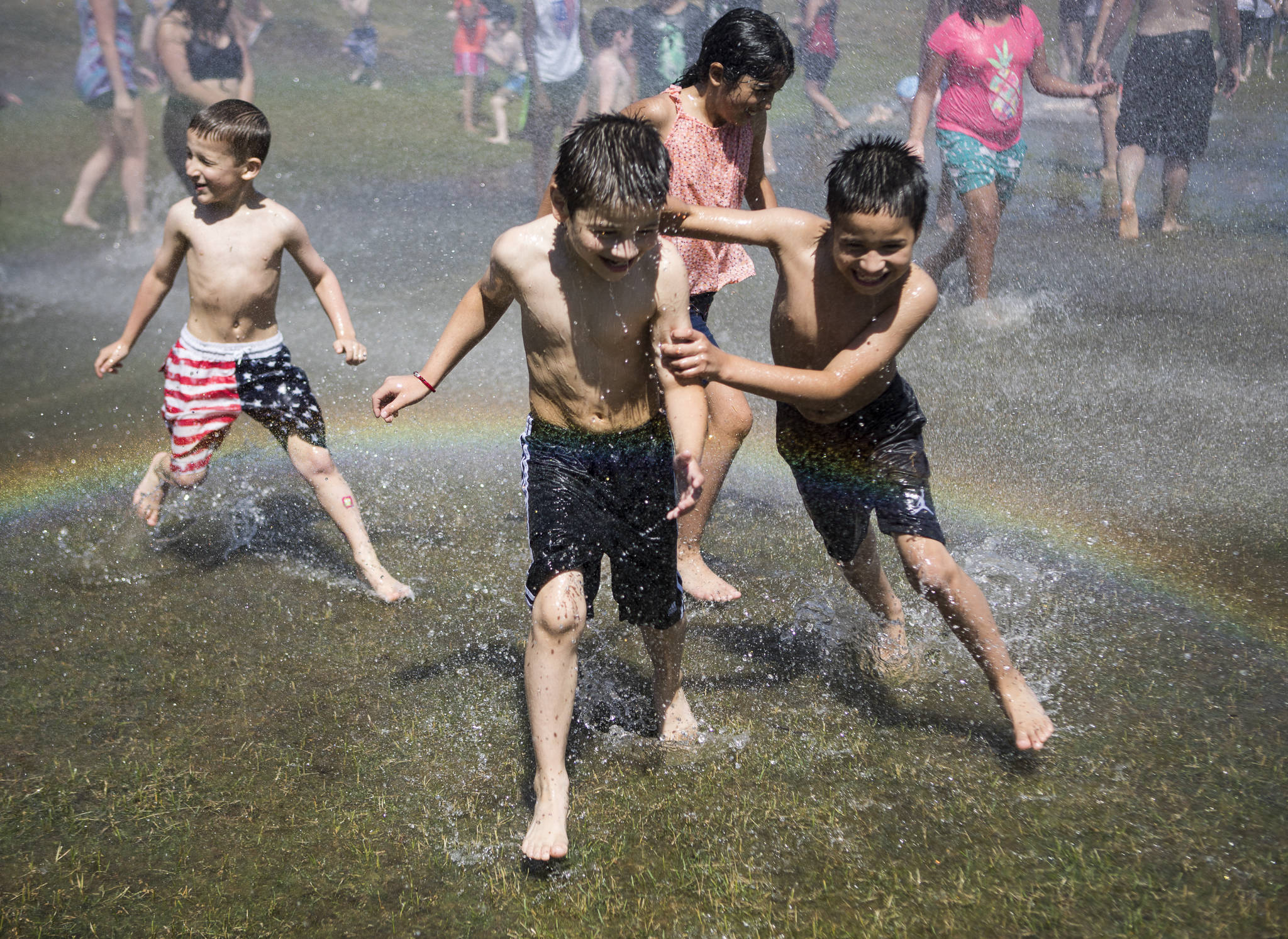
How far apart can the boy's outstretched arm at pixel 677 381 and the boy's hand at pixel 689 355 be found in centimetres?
3

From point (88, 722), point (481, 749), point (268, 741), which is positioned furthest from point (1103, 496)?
point (88, 722)

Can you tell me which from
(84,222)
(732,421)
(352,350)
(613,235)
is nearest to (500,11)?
(84,222)

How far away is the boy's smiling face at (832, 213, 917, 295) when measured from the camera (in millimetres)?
2631

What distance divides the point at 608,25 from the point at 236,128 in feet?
22.6

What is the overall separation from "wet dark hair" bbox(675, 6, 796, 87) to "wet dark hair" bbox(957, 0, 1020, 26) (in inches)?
146

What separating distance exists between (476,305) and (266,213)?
1.54 metres

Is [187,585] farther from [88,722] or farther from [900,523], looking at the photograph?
[900,523]

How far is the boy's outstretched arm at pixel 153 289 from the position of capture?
393 centimetres

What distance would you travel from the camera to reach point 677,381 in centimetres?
259

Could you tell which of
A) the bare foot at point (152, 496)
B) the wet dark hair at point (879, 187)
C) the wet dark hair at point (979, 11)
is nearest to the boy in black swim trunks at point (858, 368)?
the wet dark hair at point (879, 187)

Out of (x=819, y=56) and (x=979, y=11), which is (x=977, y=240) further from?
(x=819, y=56)

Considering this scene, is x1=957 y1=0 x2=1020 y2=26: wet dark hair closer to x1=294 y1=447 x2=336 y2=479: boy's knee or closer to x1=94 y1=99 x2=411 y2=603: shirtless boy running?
x1=94 y1=99 x2=411 y2=603: shirtless boy running

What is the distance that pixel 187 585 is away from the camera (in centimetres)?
405

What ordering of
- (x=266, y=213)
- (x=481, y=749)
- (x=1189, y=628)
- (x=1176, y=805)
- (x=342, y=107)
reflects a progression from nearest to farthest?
(x=1176, y=805), (x=481, y=749), (x=1189, y=628), (x=266, y=213), (x=342, y=107)
